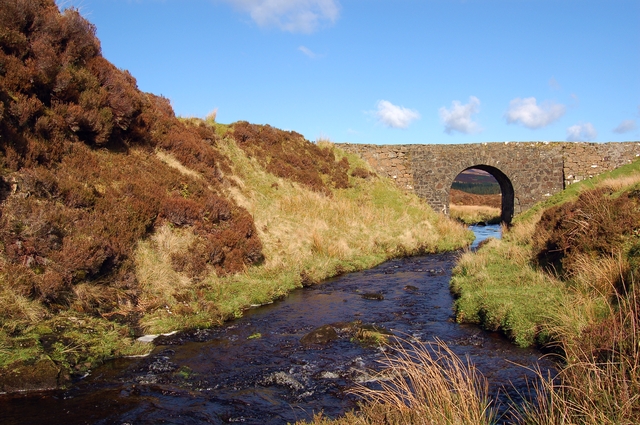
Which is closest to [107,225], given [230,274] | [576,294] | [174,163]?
[230,274]

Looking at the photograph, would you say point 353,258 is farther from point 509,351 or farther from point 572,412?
point 572,412

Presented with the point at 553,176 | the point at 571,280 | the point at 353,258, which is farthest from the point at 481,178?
the point at 571,280

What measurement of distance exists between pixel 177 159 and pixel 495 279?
12.4 meters

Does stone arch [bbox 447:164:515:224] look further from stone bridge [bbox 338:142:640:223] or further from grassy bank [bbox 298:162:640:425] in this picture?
grassy bank [bbox 298:162:640:425]

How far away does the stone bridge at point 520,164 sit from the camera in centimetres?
3247

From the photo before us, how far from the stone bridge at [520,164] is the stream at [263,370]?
21164 millimetres

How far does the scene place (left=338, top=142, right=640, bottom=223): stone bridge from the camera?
32469 mm

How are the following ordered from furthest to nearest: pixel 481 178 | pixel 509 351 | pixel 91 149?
1. pixel 481 178
2. pixel 91 149
3. pixel 509 351

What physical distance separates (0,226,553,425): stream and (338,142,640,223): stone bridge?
A: 21164 mm

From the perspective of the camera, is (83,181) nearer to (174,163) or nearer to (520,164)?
(174,163)

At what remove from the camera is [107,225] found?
11531 mm

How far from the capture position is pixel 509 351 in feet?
28.7

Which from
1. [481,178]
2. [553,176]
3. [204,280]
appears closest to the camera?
[204,280]

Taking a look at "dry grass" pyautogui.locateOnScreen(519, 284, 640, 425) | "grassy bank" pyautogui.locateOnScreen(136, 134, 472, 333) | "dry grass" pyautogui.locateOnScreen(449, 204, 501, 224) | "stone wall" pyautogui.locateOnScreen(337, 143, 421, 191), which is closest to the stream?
"dry grass" pyautogui.locateOnScreen(519, 284, 640, 425)
